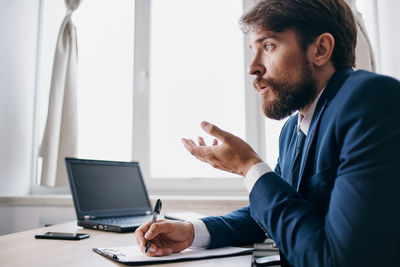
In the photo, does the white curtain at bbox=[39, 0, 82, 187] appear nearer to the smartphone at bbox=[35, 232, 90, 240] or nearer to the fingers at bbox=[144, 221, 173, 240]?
the smartphone at bbox=[35, 232, 90, 240]

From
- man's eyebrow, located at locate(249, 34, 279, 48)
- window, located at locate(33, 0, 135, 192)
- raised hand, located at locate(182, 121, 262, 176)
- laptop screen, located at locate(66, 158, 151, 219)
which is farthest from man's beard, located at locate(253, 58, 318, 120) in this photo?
window, located at locate(33, 0, 135, 192)

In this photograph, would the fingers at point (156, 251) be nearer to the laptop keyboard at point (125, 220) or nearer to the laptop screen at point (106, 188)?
the laptop keyboard at point (125, 220)

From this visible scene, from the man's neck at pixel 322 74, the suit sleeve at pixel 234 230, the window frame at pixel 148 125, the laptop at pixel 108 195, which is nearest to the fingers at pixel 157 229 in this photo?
the suit sleeve at pixel 234 230

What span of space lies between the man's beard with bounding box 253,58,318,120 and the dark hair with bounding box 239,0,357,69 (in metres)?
0.08

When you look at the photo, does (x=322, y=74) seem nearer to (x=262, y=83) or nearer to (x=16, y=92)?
(x=262, y=83)

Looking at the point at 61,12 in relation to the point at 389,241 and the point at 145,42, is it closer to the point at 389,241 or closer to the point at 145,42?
the point at 145,42

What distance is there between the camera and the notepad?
80cm

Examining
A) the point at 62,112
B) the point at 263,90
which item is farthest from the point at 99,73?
the point at 263,90

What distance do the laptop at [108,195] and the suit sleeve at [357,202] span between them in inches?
28.5

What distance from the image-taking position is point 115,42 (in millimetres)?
2520

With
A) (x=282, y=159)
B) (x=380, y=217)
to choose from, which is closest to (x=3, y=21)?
(x=282, y=159)

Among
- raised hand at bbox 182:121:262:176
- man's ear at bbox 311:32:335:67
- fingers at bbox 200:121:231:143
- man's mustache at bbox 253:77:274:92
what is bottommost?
raised hand at bbox 182:121:262:176

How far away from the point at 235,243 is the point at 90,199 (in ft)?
2.18

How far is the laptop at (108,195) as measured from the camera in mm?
1367
